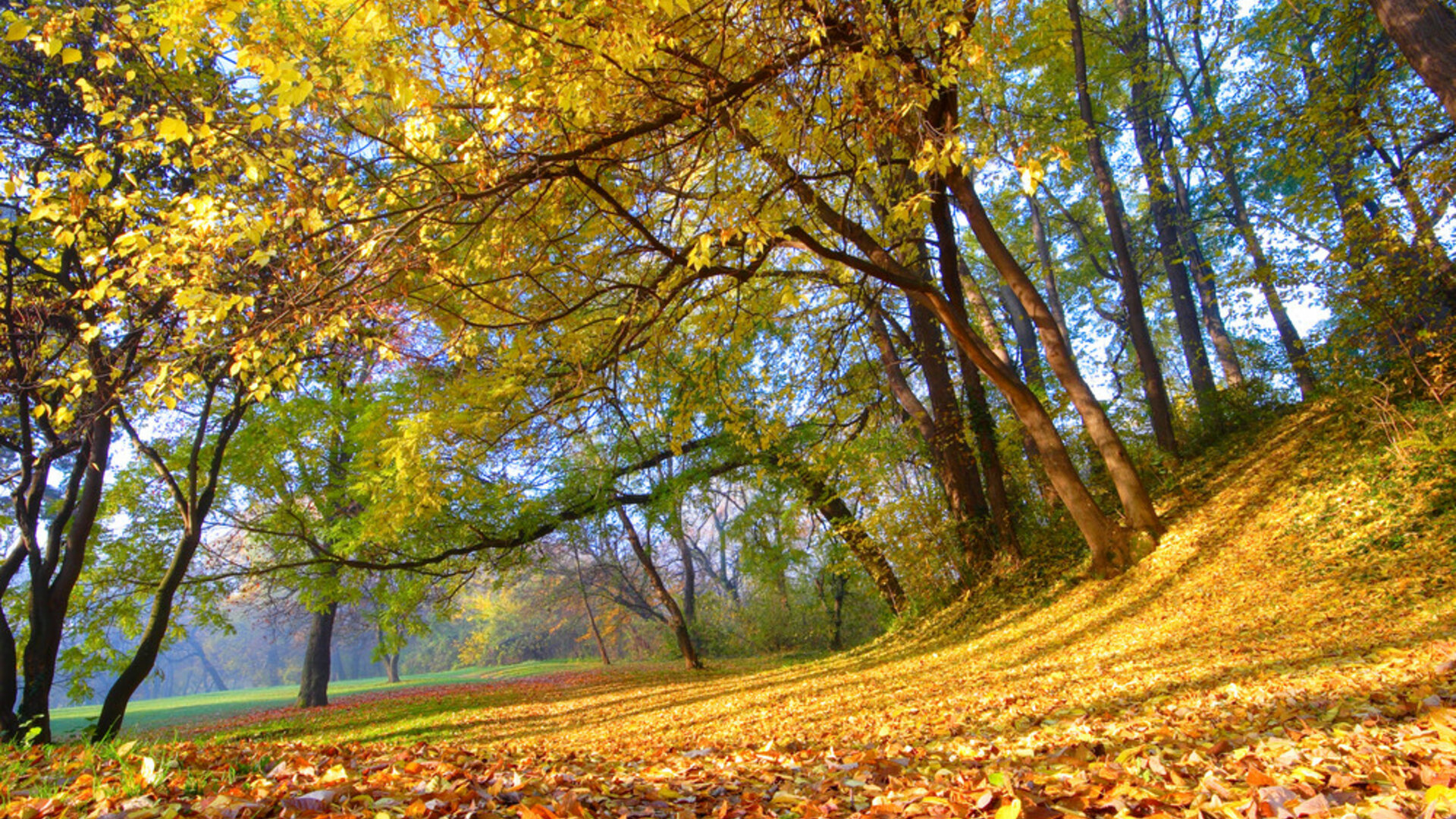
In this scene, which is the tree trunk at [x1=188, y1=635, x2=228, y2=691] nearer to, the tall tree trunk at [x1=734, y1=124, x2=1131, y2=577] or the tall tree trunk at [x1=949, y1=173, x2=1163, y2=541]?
the tall tree trunk at [x1=734, y1=124, x2=1131, y2=577]

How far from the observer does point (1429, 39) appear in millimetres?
4684

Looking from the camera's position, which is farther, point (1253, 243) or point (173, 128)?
point (1253, 243)

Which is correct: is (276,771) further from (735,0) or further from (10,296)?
(10,296)

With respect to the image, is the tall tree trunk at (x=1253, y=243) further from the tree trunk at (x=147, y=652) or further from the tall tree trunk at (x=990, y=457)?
the tree trunk at (x=147, y=652)

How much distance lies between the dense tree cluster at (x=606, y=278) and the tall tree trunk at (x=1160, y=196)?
13cm

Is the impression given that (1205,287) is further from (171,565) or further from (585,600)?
(171,565)

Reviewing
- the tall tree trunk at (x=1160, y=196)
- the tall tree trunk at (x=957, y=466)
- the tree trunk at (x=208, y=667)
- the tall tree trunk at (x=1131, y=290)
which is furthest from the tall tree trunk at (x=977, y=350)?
the tree trunk at (x=208, y=667)

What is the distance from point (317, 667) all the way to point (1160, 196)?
19543 millimetres

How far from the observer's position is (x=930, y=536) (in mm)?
11180

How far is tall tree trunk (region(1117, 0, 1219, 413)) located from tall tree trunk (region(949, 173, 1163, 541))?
4562 millimetres

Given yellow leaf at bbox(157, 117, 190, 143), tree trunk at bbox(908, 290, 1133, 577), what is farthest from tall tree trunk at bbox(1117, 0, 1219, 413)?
yellow leaf at bbox(157, 117, 190, 143)

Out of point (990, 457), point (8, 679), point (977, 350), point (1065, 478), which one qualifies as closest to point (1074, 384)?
point (1065, 478)

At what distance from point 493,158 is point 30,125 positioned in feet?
20.3

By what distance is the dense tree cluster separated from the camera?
13.8 ft
